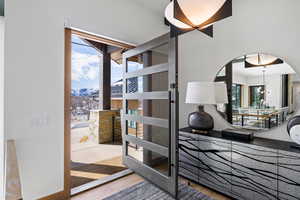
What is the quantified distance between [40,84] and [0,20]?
72cm

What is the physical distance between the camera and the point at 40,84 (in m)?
1.88

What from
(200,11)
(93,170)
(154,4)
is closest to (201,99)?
(200,11)

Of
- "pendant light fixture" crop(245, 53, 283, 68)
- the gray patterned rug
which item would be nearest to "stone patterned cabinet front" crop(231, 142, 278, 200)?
the gray patterned rug

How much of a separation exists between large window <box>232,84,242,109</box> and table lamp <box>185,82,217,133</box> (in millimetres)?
462

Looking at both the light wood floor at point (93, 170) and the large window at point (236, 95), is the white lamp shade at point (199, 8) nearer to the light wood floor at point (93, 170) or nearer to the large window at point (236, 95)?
the large window at point (236, 95)

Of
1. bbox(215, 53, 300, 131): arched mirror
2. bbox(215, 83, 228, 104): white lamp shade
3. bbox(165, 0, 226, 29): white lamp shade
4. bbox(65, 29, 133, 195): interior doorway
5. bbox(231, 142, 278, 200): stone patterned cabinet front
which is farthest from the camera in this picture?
bbox(65, 29, 133, 195): interior doorway

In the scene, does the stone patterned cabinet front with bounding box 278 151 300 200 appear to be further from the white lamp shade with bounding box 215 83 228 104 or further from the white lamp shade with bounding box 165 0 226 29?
the white lamp shade with bounding box 165 0 226 29

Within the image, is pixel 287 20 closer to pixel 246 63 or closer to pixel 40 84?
pixel 246 63

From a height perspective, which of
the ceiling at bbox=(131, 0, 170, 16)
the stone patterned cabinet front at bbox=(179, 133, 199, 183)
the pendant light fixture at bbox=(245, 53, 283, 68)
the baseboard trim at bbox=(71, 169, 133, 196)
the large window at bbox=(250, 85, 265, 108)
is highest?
the ceiling at bbox=(131, 0, 170, 16)

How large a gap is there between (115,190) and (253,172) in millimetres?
1716

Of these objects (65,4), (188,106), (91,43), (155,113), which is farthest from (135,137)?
(91,43)

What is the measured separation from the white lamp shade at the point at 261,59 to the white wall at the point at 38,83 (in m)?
2.23

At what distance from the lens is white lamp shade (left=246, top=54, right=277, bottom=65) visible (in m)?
2.11

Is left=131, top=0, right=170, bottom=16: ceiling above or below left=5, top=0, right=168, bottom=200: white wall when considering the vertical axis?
above
